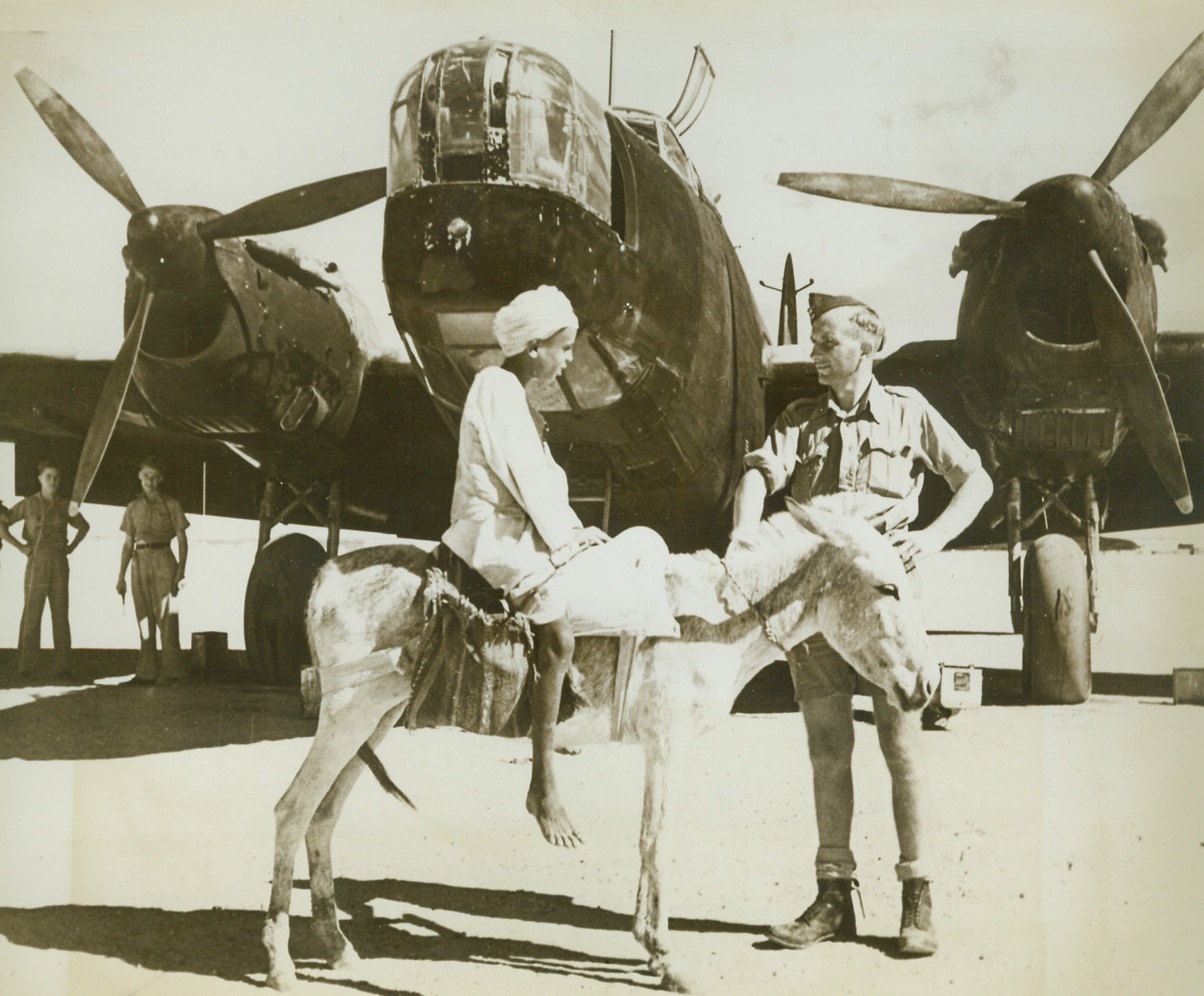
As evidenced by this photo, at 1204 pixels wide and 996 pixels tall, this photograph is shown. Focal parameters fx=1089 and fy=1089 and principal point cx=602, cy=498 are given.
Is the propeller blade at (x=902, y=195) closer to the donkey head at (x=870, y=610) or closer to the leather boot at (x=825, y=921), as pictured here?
the donkey head at (x=870, y=610)

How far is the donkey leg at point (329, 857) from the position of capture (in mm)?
3600

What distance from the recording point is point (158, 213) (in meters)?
4.54

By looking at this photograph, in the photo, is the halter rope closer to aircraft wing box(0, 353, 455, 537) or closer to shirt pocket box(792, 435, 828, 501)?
shirt pocket box(792, 435, 828, 501)

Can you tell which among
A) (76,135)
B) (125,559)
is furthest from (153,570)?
(76,135)

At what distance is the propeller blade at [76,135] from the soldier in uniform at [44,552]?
125cm

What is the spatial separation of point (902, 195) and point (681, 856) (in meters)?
2.62

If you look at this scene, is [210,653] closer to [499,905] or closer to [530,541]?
[499,905]

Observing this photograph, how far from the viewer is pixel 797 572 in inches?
135

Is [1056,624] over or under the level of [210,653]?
over

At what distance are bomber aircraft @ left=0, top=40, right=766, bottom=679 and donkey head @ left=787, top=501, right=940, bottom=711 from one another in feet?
2.80

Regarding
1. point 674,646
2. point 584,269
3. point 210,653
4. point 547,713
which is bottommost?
point 547,713

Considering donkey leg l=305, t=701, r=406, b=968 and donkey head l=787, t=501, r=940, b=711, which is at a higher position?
donkey head l=787, t=501, r=940, b=711

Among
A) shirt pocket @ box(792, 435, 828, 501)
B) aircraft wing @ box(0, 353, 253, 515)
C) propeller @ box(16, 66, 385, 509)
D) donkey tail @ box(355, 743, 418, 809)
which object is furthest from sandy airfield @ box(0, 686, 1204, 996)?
propeller @ box(16, 66, 385, 509)

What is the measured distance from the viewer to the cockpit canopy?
12.0 ft
